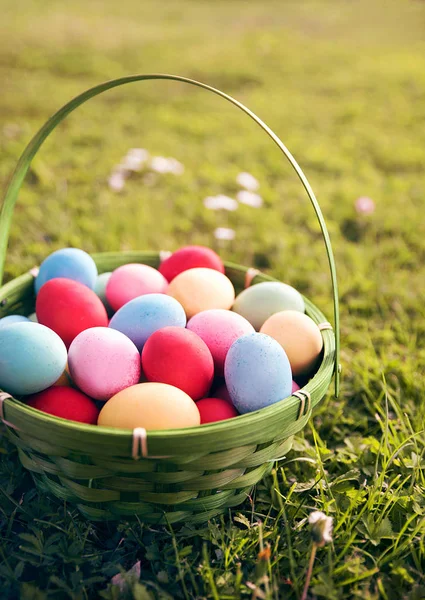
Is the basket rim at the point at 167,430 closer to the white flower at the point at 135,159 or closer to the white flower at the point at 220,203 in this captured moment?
the white flower at the point at 220,203

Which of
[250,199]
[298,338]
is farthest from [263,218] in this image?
[298,338]

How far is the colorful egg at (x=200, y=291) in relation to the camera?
1.51 m

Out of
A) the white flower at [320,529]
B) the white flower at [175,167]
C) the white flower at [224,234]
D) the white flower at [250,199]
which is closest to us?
the white flower at [320,529]

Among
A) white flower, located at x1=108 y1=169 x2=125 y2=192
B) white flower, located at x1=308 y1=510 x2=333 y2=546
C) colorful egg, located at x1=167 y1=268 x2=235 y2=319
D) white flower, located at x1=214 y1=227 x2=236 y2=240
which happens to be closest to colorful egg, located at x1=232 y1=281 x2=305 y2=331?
colorful egg, located at x1=167 y1=268 x2=235 y2=319

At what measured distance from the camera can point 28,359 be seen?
1.19 m

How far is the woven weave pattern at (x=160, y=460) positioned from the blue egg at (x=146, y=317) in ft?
1.11

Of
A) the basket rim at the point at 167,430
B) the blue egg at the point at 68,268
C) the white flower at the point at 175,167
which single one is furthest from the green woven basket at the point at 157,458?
the white flower at the point at 175,167

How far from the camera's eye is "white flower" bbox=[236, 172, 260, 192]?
2.82 meters

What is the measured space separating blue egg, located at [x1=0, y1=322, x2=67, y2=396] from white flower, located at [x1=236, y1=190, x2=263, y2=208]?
1577 millimetres

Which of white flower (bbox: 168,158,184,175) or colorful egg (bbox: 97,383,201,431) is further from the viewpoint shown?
white flower (bbox: 168,158,184,175)

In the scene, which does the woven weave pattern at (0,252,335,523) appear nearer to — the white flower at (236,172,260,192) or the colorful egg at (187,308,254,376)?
the colorful egg at (187,308,254,376)

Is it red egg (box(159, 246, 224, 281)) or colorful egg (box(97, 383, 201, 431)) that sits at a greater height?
red egg (box(159, 246, 224, 281))

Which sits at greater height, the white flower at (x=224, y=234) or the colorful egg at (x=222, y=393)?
the white flower at (x=224, y=234)

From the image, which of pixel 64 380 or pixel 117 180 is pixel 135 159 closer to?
pixel 117 180
